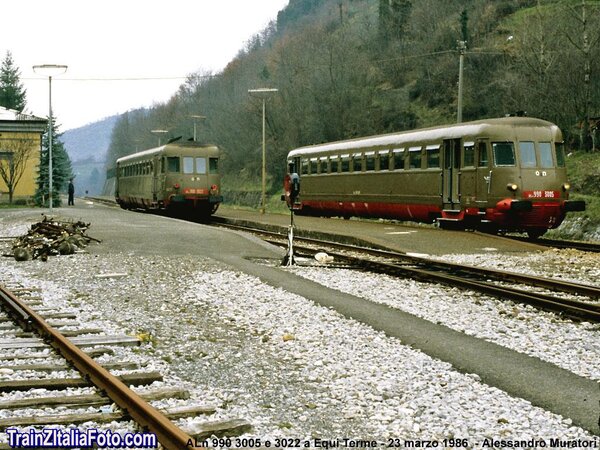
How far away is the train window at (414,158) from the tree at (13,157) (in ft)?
115

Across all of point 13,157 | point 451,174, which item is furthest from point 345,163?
point 13,157

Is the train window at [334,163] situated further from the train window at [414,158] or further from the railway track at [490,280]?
the railway track at [490,280]

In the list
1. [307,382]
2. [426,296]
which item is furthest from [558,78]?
[307,382]

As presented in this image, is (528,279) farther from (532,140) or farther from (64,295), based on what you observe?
(532,140)

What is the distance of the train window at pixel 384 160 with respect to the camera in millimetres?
28188

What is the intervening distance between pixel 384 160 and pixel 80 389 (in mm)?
23089

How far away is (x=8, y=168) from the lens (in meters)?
55.9

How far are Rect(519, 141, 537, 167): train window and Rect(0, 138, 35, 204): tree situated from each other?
1564 inches

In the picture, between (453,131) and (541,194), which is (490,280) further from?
(453,131)

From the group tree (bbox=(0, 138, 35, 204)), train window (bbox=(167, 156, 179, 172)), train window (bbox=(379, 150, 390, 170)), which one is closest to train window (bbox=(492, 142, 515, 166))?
train window (bbox=(379, 150, 390, 170))

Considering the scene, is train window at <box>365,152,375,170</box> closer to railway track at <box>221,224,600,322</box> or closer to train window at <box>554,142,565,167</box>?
train window at <box>554,142,565,167</box>

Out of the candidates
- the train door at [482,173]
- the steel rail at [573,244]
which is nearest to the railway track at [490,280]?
the train door at [482,173]

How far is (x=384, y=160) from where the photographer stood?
28500 mm

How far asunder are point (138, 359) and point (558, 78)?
135 feet
